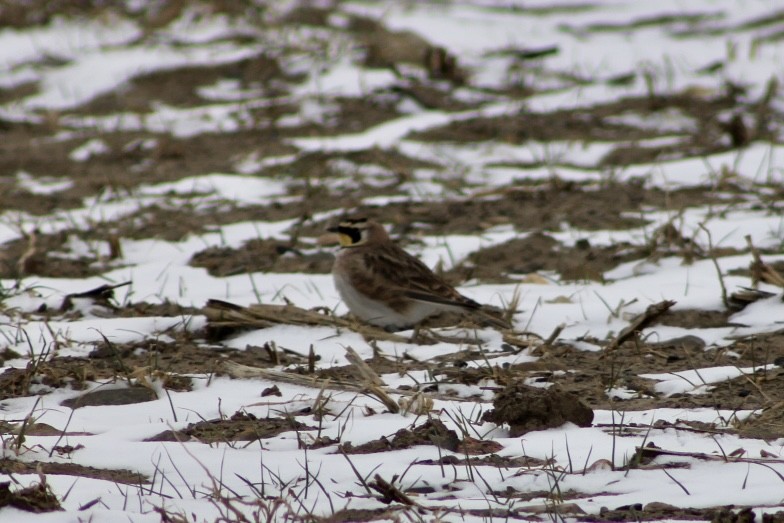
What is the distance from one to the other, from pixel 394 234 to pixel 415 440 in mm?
3677

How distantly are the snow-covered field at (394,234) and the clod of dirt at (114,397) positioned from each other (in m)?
0.05

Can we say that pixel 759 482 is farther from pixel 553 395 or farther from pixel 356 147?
pixel 356 147

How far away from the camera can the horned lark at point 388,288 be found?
5.81 meters

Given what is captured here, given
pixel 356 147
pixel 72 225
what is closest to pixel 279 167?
pixel 356 147

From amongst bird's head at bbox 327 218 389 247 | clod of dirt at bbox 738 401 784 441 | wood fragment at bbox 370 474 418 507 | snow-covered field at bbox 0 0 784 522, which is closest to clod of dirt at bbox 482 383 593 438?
snow-covered field at bbox 0 0 784 522

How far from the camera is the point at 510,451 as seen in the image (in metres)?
3.77

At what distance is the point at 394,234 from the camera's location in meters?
7.45

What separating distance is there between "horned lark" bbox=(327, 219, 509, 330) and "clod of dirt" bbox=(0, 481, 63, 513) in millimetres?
2755

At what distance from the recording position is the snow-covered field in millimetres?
3564

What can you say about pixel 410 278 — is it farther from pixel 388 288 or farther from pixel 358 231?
pixel 358 231

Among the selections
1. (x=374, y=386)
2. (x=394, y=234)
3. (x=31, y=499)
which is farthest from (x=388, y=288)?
(x=31, y=499)

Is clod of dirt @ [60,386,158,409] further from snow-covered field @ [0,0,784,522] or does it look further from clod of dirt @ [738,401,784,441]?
clod of dirt @ [738,401,784,441]

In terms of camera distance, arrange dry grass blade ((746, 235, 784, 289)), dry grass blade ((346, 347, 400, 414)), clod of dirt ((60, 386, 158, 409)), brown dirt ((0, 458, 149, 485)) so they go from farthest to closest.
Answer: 1. dry grass blade ((746, 235, 784, 289))
2. clod of dirt ((60, 386, 158, 409))
3. dry grass blade ((346, 347, 400, 414))
4. brown dirt ((0, 458, 149, 485))

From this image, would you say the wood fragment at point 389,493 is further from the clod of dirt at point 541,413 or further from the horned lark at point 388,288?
the horned lark at point 388,288
